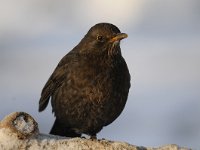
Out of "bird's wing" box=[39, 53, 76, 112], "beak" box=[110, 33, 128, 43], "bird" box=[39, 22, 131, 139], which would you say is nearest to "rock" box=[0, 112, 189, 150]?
"bird" box=[39, 22, 131, 139]

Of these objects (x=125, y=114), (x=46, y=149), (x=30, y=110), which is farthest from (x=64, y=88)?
(x=125, y=114)

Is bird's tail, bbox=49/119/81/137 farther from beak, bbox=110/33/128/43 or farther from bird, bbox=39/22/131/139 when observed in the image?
beak, bbox=110/33/128/43

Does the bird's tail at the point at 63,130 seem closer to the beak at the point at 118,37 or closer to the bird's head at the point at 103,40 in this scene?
the bird's head at the point at 103,40

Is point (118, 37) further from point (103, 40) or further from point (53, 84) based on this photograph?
point (53, 84)

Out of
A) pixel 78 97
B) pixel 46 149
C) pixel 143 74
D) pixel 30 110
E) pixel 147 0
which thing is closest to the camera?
pixel 46 149

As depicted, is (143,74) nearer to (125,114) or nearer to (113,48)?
(125,114)

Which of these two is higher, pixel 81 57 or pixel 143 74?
pixel 143 74

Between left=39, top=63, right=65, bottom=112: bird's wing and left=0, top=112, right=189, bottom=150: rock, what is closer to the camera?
left=0, top=112, right=189, bottom=150: rock
